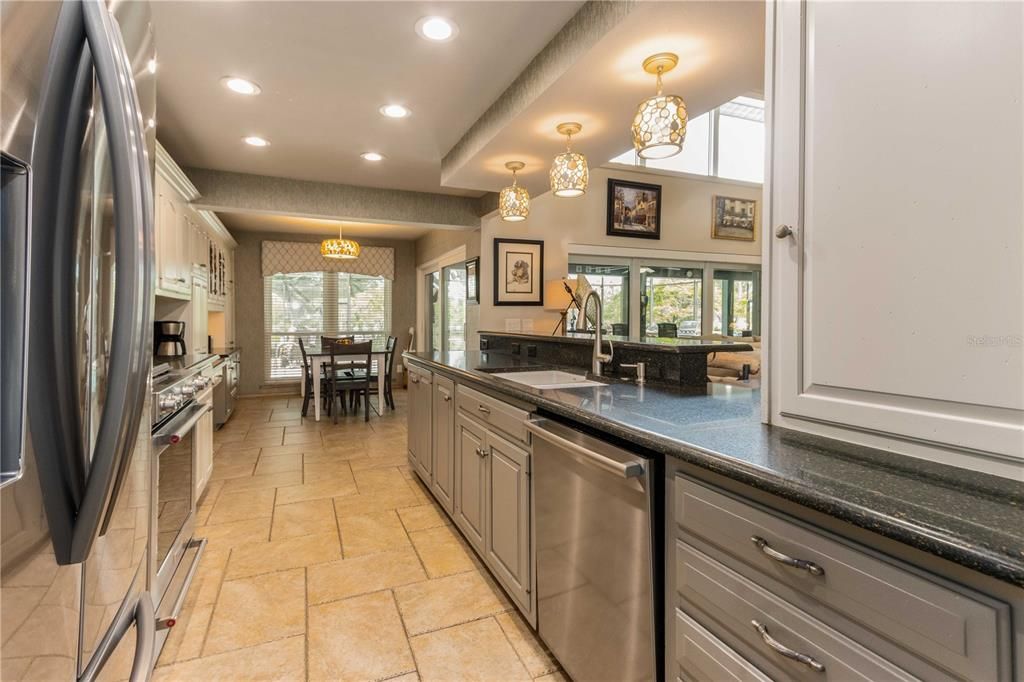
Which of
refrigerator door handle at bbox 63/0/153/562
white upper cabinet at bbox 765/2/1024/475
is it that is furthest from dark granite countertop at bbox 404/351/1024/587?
refrigerator door handle at bbox 63/0/153/562

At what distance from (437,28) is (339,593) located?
2.57 meters

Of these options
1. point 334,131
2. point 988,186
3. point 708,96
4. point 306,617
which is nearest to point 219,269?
point 334,131

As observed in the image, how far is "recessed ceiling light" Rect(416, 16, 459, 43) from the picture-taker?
2215 mm

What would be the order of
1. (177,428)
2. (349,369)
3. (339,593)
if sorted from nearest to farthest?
1. (177,428)
2. (339,593)
3. (349,369)

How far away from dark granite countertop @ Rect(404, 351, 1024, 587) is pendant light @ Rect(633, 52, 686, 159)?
119 cm

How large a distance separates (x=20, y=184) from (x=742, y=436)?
4.18ft

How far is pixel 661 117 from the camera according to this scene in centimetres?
203

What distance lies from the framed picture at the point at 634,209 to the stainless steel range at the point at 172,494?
199 inches

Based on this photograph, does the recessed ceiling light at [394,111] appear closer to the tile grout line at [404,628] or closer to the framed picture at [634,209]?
the tile grout line at [404,628]

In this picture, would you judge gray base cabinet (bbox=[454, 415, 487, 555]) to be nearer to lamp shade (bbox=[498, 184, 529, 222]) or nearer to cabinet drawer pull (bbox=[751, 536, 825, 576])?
cabinet drawer pull (bbox=[751, 536, 825, 576])

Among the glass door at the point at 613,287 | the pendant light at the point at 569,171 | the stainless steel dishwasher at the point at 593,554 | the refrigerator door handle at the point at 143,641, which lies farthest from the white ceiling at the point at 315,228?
the refrigerator door handle at the point at 143,641

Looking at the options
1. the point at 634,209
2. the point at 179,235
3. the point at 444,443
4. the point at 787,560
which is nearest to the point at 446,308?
the point at 634,209

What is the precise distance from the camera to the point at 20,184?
0.52 m

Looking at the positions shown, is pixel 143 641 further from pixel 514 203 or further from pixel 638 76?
pixel 514 203
